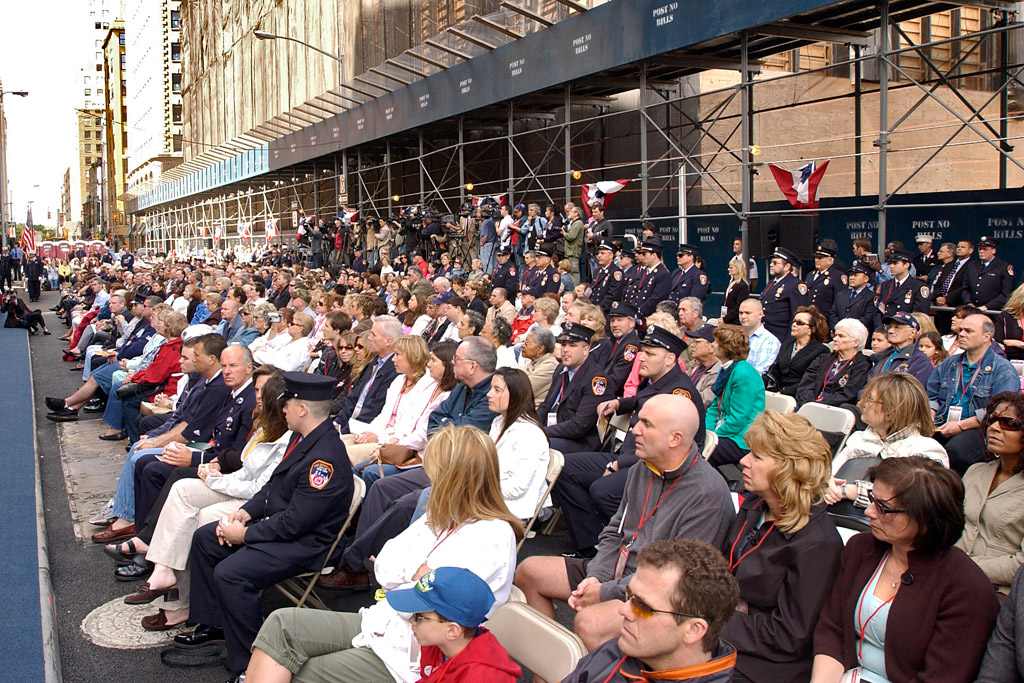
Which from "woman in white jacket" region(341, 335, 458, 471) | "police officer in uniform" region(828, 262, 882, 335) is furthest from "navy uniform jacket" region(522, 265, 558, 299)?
"woman in white jacket" region(341, 335, 458, 471)

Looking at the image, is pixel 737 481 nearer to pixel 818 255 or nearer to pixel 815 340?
pixel 815 340

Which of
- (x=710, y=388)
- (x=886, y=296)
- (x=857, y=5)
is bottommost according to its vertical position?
(x=710, y=388)

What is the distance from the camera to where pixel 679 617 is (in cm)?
239

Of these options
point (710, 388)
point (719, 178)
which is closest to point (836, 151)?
point (719, 178)

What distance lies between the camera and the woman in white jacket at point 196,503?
4.80 metres

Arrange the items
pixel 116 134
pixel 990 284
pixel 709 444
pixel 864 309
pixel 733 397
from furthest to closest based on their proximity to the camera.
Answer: pixel 116 134 < pixel 990 284 < pixel 864 309 < pixel 733 397 < pixel 709 444

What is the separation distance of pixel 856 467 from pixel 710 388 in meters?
2.03

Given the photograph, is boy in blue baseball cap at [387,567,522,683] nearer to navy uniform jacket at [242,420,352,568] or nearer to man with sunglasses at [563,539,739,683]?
man with sunglasses at [563,539,739,683]

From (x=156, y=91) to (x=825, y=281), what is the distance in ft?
237

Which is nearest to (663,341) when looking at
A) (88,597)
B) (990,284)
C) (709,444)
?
(709,444)

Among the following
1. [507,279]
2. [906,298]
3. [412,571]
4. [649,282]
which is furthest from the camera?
[507,279]

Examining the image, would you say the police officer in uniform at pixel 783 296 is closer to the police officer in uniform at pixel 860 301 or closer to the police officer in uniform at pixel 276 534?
the police officer in uniform at pixel 860 301

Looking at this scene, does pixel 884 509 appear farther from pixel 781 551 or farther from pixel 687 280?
pixel 687 280

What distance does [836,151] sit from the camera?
18.0m
